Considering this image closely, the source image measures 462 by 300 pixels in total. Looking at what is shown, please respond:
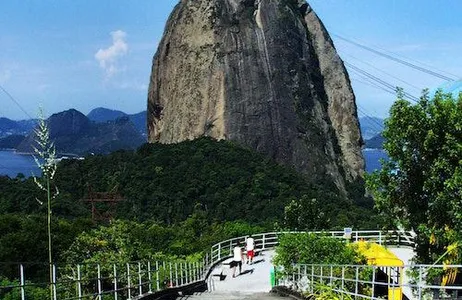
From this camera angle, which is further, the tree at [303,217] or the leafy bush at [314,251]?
the tree at [303,217]

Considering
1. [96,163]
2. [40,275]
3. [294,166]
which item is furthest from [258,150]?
[40,275]

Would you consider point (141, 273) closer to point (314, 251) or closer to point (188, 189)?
point (314, 251)

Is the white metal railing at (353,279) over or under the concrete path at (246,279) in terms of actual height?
over

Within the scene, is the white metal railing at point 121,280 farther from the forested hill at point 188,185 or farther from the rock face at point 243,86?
the rock face at point 243,86

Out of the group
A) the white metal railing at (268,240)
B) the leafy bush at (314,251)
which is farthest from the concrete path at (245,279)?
the leafy bush at (314,251)

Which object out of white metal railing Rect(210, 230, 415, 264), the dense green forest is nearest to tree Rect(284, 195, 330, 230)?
white metal railing Rect(210, 230, 415, 264)

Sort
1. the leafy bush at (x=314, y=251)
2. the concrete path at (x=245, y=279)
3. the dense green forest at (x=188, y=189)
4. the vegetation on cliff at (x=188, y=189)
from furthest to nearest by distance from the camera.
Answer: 1. the dense green forest at (x=188, y=189)
2. the vegetation on cliff at (x=188, y=189)
3. the concrete path at (x=245, y=279)
4. the leafy bush at (x=314, y=251)

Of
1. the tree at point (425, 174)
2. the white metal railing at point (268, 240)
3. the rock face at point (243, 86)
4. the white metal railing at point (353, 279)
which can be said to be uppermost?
the rock face at point (243, 86)
